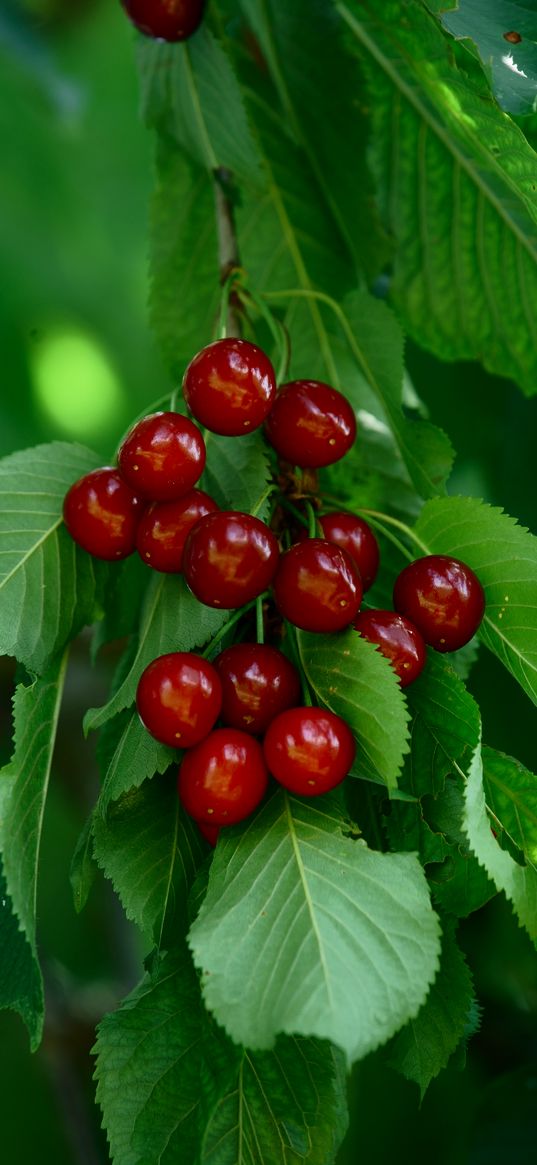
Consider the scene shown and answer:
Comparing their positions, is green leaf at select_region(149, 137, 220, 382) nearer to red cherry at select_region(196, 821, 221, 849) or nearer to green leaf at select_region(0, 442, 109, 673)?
green leaf at select_region(0, 442, 109, 673)

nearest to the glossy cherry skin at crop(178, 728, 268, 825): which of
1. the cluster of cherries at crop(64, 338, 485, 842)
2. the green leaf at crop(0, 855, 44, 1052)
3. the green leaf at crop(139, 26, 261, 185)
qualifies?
the cluster of cherries at crop(64, 338, 485, 842)

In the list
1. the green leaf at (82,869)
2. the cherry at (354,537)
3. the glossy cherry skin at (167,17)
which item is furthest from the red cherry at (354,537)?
the glossy cherry skin at (167,17)

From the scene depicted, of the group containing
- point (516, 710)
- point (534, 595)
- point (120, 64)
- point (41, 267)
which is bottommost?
point (41, 267)

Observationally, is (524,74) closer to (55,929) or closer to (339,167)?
(339,167)

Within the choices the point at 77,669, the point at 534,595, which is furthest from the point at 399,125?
the point at 77,669

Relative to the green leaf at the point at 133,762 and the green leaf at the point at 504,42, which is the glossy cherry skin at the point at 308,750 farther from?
the green leaf at the point at 504,42

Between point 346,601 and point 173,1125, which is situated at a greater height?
point 346,601
